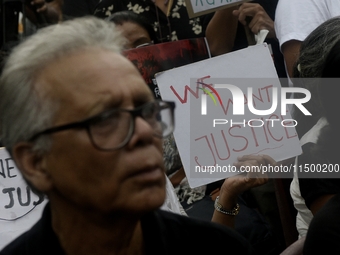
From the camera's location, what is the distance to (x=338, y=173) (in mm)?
2260

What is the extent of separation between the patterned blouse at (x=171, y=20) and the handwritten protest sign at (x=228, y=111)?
0.93 m

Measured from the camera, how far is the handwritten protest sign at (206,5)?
3.02 m

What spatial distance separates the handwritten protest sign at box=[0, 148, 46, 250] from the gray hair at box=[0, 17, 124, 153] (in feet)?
3.01

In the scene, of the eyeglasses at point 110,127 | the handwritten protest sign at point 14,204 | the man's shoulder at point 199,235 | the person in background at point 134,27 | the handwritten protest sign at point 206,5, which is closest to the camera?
the eyeglasses at point 110,127

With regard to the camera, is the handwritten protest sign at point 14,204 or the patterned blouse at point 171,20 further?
the patterned blouse at point 171,20

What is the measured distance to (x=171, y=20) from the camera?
362 cm

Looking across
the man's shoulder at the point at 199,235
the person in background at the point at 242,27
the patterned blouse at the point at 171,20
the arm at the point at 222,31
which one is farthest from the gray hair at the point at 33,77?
the patterned blouse at the point at 171,20

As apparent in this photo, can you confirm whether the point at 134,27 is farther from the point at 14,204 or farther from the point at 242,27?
the point at 14,204

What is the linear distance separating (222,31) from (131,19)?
50cm

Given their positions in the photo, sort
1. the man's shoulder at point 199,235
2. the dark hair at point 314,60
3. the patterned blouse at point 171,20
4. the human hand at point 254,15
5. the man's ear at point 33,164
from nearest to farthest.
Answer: the man's ear at point 33,164
the man's shoulder at point 199,235
the dark hair at point 314,60
the human hand at point 254,15
the patterned blouse at point 171,20

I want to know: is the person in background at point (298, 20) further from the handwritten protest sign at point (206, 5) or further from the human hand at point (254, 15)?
the handwritten protest sign at point (206, 5)

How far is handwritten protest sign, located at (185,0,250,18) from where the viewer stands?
3.02m

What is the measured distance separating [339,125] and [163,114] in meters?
0.67

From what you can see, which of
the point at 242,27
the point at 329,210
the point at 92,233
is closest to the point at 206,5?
the point at 242,27
